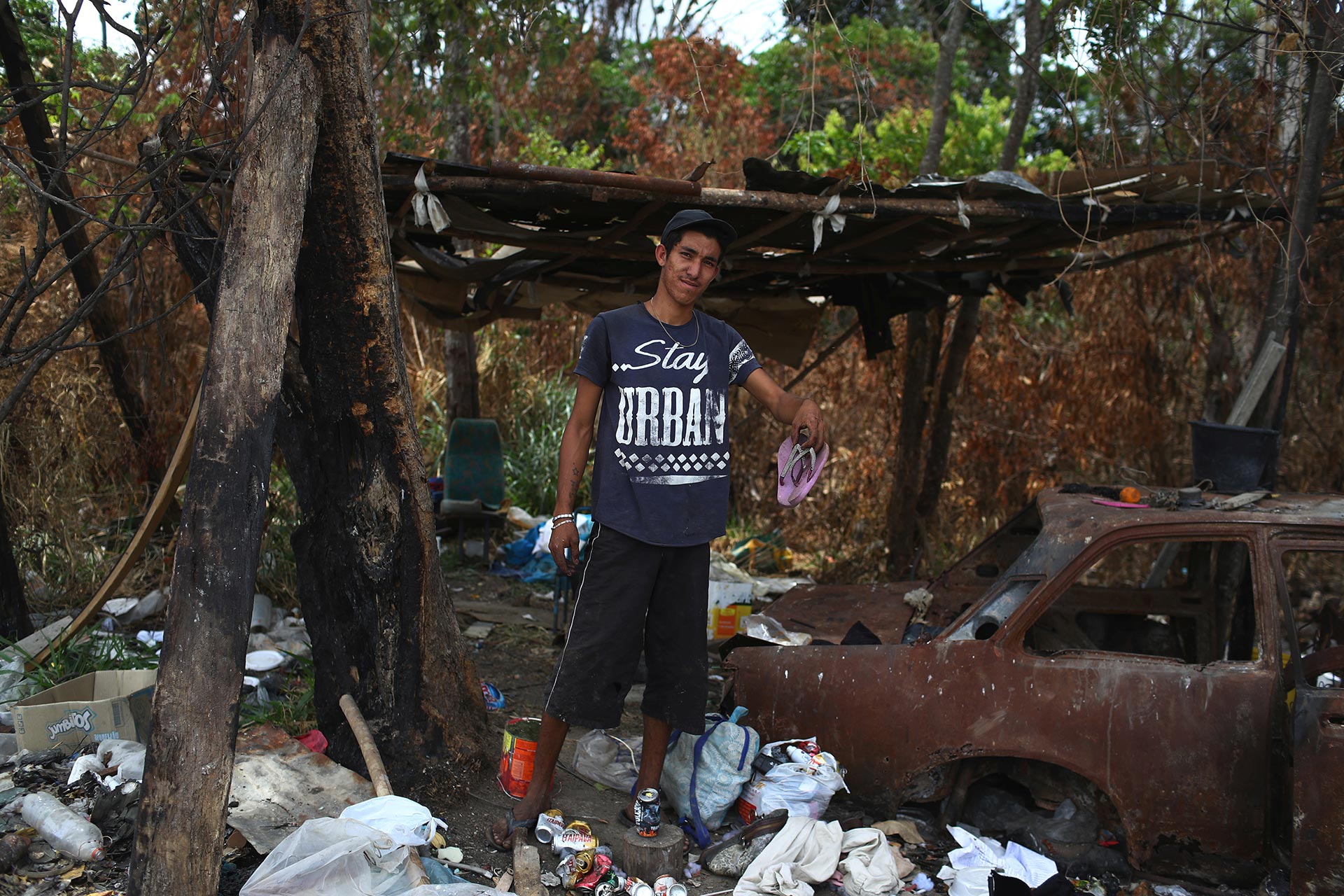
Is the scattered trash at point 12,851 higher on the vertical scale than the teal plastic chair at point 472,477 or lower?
lower

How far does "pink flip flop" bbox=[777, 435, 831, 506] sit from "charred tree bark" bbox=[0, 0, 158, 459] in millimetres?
2589

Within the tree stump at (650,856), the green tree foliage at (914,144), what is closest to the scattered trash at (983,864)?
the tree stump at (650,856)

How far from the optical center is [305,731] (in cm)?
422

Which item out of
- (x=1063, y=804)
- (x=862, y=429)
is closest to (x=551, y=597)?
(x=862, y=429)

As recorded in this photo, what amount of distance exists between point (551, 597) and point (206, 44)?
201 inches

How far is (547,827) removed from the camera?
11.5 feet

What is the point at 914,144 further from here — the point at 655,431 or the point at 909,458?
the point at 655,431

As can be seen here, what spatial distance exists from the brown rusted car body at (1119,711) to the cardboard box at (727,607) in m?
1.94

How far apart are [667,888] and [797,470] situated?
149cm

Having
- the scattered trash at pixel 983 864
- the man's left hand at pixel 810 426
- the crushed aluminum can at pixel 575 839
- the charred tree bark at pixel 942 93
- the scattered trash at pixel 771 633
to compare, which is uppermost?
the charred tree bark at pixel 942 93

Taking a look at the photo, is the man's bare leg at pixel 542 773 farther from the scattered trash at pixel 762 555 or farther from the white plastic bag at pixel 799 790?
the scattered trash at pixel 762 555

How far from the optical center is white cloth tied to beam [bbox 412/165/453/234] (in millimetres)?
4457

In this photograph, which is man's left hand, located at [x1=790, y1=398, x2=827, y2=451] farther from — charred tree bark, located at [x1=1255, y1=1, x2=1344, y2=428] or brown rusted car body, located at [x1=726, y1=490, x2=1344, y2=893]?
charred tree bark, located at [x1=1255, y1=1, x2=1344, y2=428]

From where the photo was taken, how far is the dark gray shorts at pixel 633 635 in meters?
3.45
